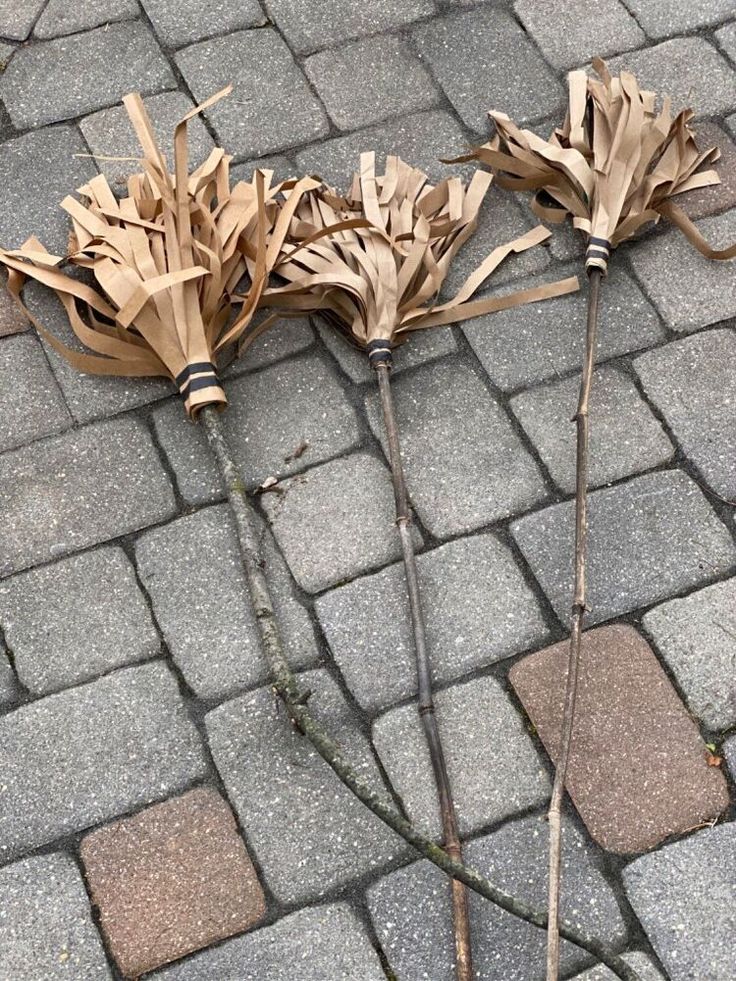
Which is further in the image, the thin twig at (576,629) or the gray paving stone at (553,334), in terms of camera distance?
the gray paving stone at (553,334)

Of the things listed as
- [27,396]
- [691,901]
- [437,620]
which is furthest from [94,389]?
[691,901]

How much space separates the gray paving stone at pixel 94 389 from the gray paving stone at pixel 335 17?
3.93 feet

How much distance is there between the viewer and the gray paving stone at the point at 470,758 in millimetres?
2346

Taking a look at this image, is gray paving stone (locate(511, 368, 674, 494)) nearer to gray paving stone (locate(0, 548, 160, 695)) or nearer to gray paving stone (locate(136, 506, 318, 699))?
gray paving stone (locate(136, 506, 318, 699))

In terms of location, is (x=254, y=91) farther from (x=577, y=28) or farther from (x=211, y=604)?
(x=211, y=604)

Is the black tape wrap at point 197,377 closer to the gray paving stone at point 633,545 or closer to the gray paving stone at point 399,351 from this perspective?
the gray paving stone at point 399,351

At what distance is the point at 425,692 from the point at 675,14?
2.29 meters

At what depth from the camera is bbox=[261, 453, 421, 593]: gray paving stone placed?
2.62 m

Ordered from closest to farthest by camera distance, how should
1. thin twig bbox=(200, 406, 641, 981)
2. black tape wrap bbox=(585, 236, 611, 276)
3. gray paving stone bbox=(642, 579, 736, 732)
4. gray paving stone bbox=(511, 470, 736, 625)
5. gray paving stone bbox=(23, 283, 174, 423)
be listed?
thin twig bbox=(200, 406, 641, 981)
gray paving stone bbox=(642, 579, 736, 732)
gray paving stone bbox=(511, 470, 736, 625)
gray paving stone bbox=(23, 283, 174, 423)
black tape wrap bbox=(585, 236, 611, 276)

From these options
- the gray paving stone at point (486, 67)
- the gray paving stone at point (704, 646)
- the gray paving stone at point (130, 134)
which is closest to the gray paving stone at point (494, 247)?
the gray paving stone at point (486, 67)

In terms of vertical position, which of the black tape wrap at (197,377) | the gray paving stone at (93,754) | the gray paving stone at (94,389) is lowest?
the gray paving stone at (93,754)

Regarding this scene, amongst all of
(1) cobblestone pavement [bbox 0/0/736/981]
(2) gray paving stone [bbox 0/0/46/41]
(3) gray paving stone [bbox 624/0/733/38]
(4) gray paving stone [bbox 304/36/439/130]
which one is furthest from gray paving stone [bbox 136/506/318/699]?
(3) gray paving stone [bbox 624/0/733/38]

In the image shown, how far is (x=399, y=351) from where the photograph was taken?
2.91 m

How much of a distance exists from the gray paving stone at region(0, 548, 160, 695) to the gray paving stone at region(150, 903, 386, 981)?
0.62m
